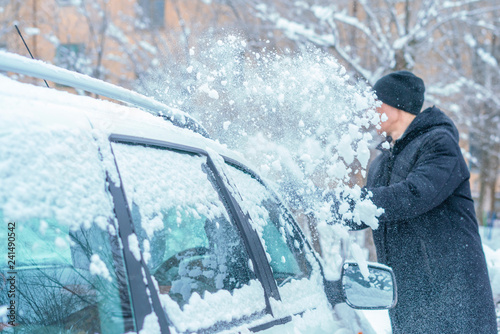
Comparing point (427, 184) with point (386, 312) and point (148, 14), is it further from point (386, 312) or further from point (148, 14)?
point (148, 14)

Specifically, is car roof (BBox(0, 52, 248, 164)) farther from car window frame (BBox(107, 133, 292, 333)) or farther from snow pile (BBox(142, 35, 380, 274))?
snow pile (BBox(142, 35, 380, 274))

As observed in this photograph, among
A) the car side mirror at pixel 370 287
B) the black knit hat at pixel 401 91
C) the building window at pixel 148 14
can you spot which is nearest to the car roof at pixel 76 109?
the car side mirror at pixel 370 287

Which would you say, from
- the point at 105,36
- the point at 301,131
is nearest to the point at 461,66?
the point at 105,36

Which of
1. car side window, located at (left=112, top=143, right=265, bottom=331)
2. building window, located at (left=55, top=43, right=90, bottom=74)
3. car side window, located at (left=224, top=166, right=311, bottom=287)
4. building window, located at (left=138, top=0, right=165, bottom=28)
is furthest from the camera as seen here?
building window, located at (left=138, top=0, right=165, bottom=28)

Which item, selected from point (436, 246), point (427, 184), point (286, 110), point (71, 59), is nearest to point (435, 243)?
point (436, 246)

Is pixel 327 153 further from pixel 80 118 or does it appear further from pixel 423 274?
pixel 80 118

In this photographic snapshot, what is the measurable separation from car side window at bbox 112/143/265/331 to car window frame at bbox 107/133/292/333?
0.8 inches

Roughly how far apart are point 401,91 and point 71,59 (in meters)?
11.8

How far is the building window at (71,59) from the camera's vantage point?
43.7ft

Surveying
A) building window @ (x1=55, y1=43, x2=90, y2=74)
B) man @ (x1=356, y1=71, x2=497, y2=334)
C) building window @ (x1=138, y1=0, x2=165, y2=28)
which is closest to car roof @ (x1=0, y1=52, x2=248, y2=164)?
man @ (x1=356, y1=71, x2=497, y2=334)

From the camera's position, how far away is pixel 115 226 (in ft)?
4.18

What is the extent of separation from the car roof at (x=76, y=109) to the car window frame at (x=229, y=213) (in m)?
0.02

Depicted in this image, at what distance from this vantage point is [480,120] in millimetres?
15070

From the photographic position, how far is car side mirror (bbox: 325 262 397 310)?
2150mm
